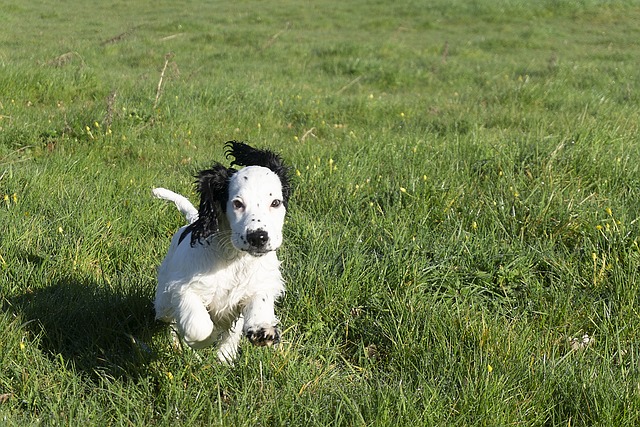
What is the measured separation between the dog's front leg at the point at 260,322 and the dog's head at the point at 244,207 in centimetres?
26

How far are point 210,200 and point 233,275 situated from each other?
353 mm

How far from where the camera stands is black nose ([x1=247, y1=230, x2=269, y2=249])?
2549 millimetres

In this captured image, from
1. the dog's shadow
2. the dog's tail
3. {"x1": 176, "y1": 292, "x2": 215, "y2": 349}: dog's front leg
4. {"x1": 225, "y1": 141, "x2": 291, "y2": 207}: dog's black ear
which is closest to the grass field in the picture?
the dog's shadow

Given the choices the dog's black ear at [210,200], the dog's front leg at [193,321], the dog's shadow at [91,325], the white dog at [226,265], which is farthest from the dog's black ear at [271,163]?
the dog's shadow at [91,325]

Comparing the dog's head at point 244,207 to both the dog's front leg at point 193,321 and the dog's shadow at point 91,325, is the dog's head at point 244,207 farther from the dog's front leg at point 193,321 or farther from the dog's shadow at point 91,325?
the dog's shadow at point 91,325

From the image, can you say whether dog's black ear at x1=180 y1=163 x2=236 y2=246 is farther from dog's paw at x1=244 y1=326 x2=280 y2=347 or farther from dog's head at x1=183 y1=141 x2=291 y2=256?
dog's paw at x1=244 y1=326 x2=280 y2=347

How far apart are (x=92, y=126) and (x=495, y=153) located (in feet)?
12.3

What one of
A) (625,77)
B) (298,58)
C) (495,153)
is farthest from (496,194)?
(298,58)

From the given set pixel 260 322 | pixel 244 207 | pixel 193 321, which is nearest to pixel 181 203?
pixel 244 207

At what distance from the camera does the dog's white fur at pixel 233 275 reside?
8.56 feet

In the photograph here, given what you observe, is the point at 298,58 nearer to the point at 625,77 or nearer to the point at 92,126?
the point at 625,77

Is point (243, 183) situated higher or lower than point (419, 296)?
higher

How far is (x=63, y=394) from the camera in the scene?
2637 millimetres

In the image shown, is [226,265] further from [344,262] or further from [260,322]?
[344,262]
